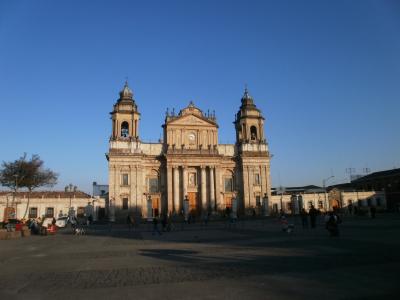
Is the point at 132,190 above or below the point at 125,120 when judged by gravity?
below

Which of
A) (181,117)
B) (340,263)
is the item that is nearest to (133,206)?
(181,117)

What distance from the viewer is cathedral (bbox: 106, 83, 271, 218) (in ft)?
178

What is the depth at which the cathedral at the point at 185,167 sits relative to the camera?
54.3 m

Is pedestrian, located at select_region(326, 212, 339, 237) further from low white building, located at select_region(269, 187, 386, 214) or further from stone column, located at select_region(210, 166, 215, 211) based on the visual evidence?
low white building, located at select_region(269, 187, 386, 214)

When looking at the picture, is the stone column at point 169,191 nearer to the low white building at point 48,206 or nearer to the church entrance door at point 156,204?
the church entrance door at point 156,204

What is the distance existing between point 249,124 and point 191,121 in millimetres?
10029

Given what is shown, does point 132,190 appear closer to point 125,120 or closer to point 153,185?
point 153,185

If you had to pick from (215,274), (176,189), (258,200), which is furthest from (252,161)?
(215,274)

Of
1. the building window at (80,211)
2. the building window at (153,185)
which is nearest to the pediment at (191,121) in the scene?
the building window at (153,185)

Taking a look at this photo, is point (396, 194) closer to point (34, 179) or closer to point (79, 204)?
point (79, 204)

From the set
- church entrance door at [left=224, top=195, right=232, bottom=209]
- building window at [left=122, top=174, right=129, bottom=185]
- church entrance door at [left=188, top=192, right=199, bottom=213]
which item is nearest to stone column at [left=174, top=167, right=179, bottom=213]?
church entrance door at [left=188, top=192, right=199, bottom=213]

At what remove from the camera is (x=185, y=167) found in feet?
185

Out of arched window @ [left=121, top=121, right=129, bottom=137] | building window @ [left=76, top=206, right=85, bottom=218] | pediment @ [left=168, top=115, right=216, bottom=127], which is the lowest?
building window @ [left=76, top=206, right=85, bottom=218]

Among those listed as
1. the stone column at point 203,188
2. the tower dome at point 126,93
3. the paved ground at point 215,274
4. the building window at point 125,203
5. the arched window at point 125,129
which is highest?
the tower dome at point 126,93
